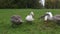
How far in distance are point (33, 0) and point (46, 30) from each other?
58.2 feet

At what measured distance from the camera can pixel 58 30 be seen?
7.13 m

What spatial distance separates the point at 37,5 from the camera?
80.9 feet

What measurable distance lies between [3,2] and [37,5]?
13.8ft

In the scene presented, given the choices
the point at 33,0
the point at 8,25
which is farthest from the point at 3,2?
the point at 8,25

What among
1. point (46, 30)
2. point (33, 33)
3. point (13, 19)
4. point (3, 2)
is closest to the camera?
point (33, 33)

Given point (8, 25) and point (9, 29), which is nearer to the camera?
point (9, 29)

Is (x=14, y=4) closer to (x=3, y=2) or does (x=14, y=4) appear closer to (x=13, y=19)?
(x=3, y=2)

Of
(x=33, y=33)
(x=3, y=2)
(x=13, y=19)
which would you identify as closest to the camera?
(x=33, y=33)

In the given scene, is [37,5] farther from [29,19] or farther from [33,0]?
[29,19]

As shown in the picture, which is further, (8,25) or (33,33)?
(8,25)

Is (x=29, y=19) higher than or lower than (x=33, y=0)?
higher

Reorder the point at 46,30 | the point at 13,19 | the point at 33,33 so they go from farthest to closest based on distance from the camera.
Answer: the point at 13,19
the point at 46,30
the point at 33,33

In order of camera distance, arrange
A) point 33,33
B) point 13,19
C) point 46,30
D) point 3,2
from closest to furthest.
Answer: point 33,33 → point 46,30 → point 13,19 → point 3,2

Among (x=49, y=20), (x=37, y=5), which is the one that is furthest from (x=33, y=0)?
(x=49, y=20)
